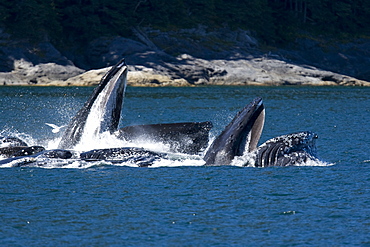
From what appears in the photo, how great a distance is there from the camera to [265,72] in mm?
68000

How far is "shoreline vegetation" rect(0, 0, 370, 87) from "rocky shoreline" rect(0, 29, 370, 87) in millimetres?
96

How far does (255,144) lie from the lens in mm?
16781

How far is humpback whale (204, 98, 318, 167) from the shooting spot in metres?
16.5

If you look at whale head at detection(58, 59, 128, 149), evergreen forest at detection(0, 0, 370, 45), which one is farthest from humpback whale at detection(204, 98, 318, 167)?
evergreen forest at detection(0, 0, 370, 45)

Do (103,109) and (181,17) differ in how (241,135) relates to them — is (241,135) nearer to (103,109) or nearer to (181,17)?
(103,109)

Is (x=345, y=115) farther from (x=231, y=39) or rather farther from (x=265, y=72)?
(x=231, y=39)

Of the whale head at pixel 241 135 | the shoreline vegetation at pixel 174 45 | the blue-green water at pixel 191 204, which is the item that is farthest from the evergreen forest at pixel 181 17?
the whale head at pixel 241 135

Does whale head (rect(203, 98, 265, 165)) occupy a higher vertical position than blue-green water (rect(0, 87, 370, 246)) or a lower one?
higher

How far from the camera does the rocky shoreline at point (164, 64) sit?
206ft

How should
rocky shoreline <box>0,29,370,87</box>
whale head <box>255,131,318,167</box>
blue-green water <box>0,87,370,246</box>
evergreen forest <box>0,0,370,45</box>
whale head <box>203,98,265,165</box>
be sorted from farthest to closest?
1. evergreen forest <box>0,0,370,45</box>
2. rocky shoreline <box>0,29,370,87</box>
3. whale head <box>255,131,318,167</box>
4. whale head <box>203,98,265,165</box>
5. blue-green water <box>0,87,370,246</box>

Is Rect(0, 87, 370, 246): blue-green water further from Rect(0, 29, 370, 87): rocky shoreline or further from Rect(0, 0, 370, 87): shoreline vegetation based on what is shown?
Rect(0, 0, 370, 87): shoreline vegetation

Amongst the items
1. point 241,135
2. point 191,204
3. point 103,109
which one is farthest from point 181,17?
point 191,204

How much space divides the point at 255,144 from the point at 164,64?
49878 millimetres

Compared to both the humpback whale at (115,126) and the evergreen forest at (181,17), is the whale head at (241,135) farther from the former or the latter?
the evergreen forest at (181,17)
